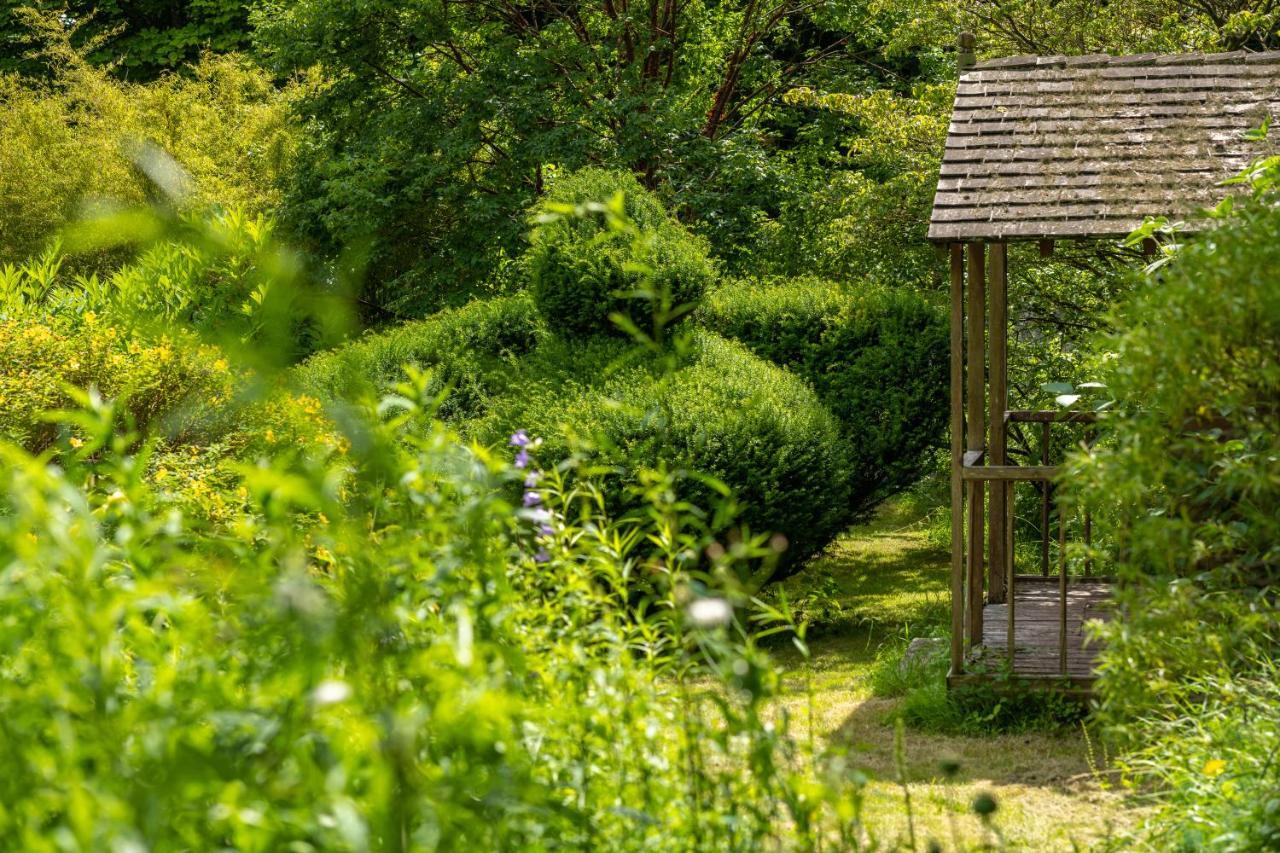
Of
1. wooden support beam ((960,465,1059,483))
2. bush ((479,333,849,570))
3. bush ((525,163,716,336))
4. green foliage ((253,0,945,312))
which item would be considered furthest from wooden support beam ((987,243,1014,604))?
green foliage ((253,0,945,312))

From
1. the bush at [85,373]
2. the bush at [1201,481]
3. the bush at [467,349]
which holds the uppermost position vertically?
the bush at [1201,481]

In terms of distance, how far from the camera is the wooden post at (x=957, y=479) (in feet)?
22.9

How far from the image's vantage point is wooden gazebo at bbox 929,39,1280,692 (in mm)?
7121

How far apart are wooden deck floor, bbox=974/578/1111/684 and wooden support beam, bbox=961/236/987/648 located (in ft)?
0.74

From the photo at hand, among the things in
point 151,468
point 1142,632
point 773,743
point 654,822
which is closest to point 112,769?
point 654,822

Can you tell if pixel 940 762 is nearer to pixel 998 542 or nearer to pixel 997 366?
pixel 998 542

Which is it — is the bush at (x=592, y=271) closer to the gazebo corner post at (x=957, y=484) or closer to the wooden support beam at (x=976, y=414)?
the gazebo corner post at (x=957, y=484)

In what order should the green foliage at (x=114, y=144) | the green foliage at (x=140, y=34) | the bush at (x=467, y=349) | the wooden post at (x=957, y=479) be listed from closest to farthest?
the wooden post at (x=957, y=479) < the bush at (x=467, y=349) < the green foliage at (x=114, y=144) < the green foliage at (x=140, y=34)

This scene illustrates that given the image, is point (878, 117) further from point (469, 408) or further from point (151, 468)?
point (151, 468)

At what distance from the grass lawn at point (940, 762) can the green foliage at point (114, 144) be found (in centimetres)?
988

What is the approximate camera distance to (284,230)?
52.0 ft

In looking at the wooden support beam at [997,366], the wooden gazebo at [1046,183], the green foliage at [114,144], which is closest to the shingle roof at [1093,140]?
the wooden gazebo at [1046,183]

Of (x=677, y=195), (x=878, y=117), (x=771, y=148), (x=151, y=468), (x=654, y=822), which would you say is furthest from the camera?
(x=771, y=148)

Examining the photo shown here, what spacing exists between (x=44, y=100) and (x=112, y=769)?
20.5m
